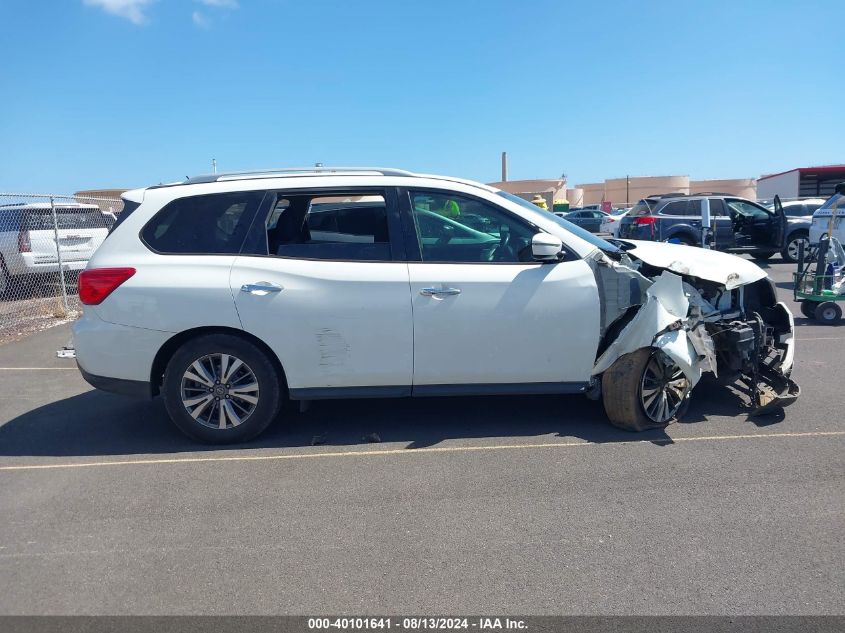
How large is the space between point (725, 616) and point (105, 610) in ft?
8.92

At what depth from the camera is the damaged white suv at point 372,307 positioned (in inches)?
182

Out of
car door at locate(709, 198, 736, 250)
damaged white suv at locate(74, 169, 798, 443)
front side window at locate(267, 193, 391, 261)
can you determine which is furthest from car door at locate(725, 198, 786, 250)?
front side window at locate(267, 193, 391, 261)

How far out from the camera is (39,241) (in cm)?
1188

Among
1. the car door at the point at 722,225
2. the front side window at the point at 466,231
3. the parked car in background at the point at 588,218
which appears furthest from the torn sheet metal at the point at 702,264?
the parked car in background at the point at 588,218

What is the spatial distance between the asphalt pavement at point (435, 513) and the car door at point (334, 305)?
0.54 metres

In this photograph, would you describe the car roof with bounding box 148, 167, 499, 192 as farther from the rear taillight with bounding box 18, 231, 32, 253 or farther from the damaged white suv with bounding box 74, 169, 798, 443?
the rear taillight with bounding box 18, 231, 32, 253

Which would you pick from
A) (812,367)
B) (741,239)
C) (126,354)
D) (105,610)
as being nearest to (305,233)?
(126,354)

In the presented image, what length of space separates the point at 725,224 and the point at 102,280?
615 inches

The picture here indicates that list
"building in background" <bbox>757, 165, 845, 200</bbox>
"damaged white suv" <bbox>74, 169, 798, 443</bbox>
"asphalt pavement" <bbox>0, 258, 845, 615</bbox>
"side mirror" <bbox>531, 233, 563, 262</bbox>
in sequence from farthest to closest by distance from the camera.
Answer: "building in background" <bbox>757, 165, 845, 200</bbox> → "damaged white suv" <bbox>74, 169, 798, 443</bbox> → "side mirror" <bbox>531, 233, 563, 262</bbox> → "asphalt pavement" <bbox>0, 258, 845, 615</bbox>

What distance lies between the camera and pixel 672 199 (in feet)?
58.5

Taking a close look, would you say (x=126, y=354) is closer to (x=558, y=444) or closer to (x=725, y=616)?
(x=558, y=444)

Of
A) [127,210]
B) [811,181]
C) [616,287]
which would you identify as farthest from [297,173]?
[811,181]

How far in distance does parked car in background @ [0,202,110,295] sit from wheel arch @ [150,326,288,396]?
822cm

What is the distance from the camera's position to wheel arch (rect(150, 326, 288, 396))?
4.70 m
